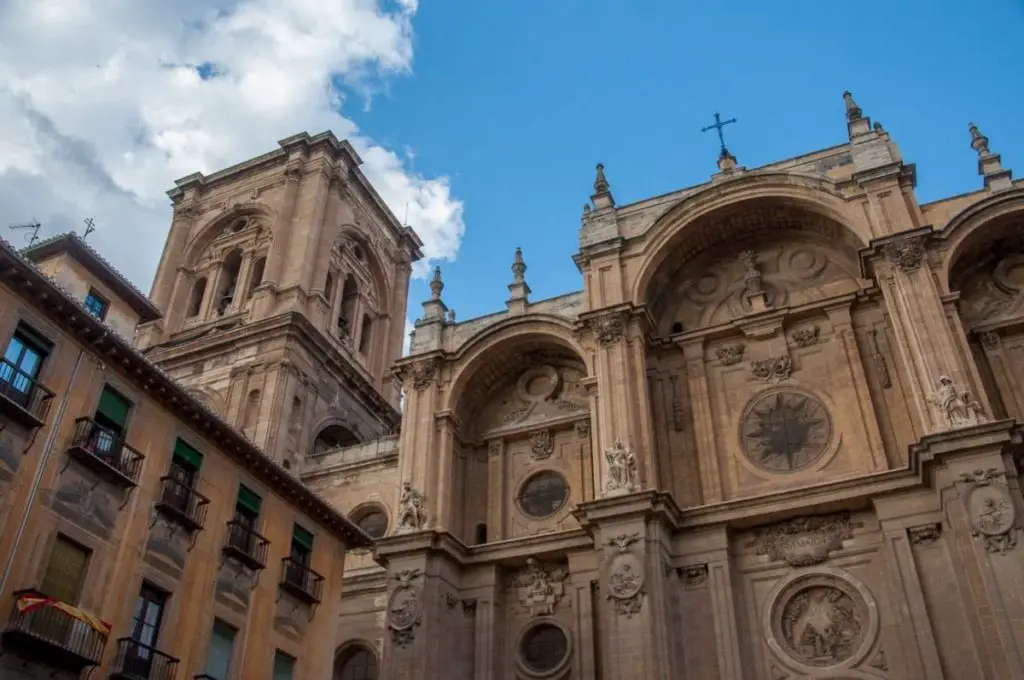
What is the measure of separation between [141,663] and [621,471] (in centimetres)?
1144

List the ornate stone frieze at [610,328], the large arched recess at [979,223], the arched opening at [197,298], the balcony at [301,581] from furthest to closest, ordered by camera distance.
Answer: the arched opening at [197,298] → the ornate stone frieze at [610,328] → the large arched recess at [979,223] → the balcony at [301,581]

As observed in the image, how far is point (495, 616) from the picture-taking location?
965 inches

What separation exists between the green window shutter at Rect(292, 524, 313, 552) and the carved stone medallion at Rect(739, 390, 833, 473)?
36.3 feet

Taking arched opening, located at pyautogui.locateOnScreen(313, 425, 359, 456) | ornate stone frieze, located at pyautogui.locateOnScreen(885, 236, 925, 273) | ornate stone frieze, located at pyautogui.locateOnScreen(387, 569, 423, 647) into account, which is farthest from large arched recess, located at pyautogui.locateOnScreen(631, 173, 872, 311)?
arched opening, located at pyautogui.locateOnScreen(313, 425, 359, 456)

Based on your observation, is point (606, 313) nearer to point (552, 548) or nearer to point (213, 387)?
point (552, 548)

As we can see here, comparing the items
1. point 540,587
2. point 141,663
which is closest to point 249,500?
point 141,663

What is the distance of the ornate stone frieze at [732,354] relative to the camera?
26000 mm

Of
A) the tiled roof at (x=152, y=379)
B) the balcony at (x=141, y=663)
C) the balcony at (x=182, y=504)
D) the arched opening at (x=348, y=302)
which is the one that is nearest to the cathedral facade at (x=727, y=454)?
the tiled roof at (x=152, y=379)

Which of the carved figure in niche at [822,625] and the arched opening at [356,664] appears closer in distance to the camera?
the carved figure in niche at [822,625]

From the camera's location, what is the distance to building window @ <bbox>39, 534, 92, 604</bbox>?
15.6m

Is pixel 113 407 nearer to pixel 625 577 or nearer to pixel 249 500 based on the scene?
pixel 249 500

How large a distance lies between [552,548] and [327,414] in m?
16.1

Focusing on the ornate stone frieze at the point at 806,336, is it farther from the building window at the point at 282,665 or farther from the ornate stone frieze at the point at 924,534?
the building window at the point at 282,665

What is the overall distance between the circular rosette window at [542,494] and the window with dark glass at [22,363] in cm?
1380
